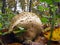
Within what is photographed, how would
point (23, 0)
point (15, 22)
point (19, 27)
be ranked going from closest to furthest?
point (19, 27) < point (15, 22) < point (23, 0)

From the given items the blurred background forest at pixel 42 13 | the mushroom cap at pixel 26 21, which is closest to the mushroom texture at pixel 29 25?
the mushroom cap at pixel 26 21

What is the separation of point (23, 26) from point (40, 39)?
145mm

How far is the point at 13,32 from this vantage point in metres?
1.07

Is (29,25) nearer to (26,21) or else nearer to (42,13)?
(26,21)

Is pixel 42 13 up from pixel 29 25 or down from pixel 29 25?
down

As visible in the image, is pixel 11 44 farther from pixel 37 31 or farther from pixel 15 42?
pixel 37 31

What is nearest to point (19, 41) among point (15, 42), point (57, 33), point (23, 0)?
point (15, 42)

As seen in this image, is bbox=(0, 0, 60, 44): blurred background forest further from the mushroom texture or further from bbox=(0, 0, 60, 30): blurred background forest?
the mushroom texture

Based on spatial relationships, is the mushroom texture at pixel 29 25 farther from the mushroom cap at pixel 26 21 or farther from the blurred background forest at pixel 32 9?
the blurred background forest at pixel 32 9

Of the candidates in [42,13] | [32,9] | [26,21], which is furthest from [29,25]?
→ [32,9]

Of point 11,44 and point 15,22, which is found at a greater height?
point 15,22

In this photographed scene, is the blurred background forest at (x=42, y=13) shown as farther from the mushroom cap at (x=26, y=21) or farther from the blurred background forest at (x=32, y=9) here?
the mushroom cap at (x=26, y=21)

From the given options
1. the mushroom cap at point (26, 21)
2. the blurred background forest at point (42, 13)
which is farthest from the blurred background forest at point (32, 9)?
the mushroom cap at point (26, 21)

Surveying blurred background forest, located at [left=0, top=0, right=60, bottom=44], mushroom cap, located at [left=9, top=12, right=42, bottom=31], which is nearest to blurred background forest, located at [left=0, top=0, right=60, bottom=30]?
blurred background forest, located at [left=0, top=0, right=60, bottom=44]
